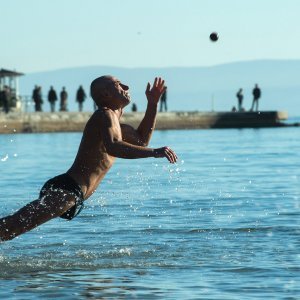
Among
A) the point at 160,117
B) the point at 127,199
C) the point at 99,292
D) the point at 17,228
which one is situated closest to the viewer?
the point at 99,292

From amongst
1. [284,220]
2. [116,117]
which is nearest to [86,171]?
[116,117]

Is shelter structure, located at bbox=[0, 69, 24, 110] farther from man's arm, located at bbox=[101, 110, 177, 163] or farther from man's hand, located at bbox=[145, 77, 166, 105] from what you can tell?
man's arm, located at bbox=[101, 110, 177, 163]

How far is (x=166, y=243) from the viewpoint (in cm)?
1371

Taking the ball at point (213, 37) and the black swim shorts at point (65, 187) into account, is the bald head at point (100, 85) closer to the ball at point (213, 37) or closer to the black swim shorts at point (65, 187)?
the black swim shorts at point (65, 187)

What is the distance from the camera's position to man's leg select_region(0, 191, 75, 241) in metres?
11.1

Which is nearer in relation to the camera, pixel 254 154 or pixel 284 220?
pixel 284 220

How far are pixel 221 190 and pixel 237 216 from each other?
193 inches

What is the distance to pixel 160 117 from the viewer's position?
67.7 m

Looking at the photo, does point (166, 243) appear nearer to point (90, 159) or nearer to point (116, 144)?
point (90, 159)

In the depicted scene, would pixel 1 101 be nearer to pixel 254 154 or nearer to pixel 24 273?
pixel 254 154

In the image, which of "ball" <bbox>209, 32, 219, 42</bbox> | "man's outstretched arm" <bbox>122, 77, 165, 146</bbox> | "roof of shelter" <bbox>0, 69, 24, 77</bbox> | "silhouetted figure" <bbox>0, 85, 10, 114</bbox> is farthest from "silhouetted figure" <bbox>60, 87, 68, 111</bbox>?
"man's outstretched arm" <bbox>122, 77, 165, 146</bbox>

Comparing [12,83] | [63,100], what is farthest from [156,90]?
[63,100]

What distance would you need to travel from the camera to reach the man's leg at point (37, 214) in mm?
11117

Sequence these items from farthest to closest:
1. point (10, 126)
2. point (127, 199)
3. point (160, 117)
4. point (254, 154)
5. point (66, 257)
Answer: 1. point (160, 117)
2. point (10, 126)
3. point (254, 154)
4. point (127, 199)
5. point (66, 257)
